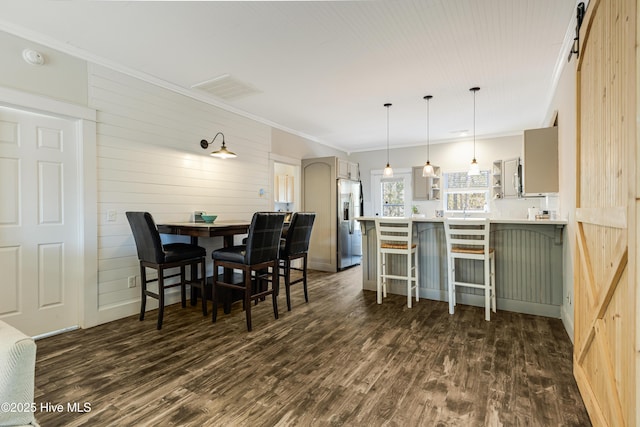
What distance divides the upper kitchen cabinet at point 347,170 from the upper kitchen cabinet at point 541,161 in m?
2.87

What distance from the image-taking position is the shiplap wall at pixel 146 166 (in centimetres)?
310

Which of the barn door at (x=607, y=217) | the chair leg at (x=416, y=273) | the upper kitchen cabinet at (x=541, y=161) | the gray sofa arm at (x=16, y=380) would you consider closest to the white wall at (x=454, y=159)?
the upper kitchen cabinet at (x=541, y=161)

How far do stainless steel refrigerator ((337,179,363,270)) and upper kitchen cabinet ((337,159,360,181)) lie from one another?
9 centimetres

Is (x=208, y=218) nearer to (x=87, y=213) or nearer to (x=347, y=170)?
(x=87, y=213)

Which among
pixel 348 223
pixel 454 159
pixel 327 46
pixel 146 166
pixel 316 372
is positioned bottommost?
pixel 316 372

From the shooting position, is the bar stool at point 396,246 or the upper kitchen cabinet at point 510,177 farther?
the upper kitchen cabinet at point 510,177

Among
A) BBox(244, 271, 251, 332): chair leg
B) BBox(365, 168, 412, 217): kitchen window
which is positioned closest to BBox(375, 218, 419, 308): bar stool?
BBox(244, 271, 251, 332): chair leg

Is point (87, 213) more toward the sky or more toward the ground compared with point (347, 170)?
more toward the ground

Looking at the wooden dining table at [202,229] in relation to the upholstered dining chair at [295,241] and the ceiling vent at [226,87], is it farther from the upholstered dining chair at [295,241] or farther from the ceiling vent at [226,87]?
the ceiling vent at [226,87]

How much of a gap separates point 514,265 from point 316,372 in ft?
8.12

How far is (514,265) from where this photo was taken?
3.36m

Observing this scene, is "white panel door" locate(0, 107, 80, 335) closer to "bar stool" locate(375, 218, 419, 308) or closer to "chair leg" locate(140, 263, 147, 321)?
A: "chair leg" locate(140, 263, 147, 321)

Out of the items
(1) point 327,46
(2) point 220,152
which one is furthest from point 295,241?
(1) point 327,46

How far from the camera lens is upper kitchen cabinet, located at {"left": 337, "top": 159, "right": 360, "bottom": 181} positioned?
5.61 metres
